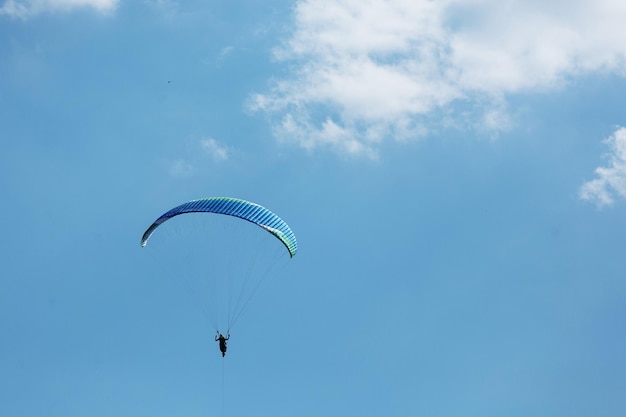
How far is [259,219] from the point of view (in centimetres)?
7188

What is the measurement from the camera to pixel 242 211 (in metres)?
71.9

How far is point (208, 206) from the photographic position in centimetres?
7219

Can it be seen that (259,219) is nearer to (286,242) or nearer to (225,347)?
(286,242)

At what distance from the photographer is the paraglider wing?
7165 cm

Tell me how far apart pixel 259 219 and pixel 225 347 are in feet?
26.3

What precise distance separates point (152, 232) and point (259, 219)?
6781 mm

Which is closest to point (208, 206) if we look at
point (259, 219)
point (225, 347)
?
point (259, 219)

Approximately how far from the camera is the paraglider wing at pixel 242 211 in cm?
7165

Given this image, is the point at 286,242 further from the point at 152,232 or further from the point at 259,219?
the point at 152,232

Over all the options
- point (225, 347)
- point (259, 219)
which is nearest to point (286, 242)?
point (259, 219)

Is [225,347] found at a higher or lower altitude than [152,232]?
lower

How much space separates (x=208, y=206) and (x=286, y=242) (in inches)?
168

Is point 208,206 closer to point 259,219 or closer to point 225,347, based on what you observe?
point 259,219
